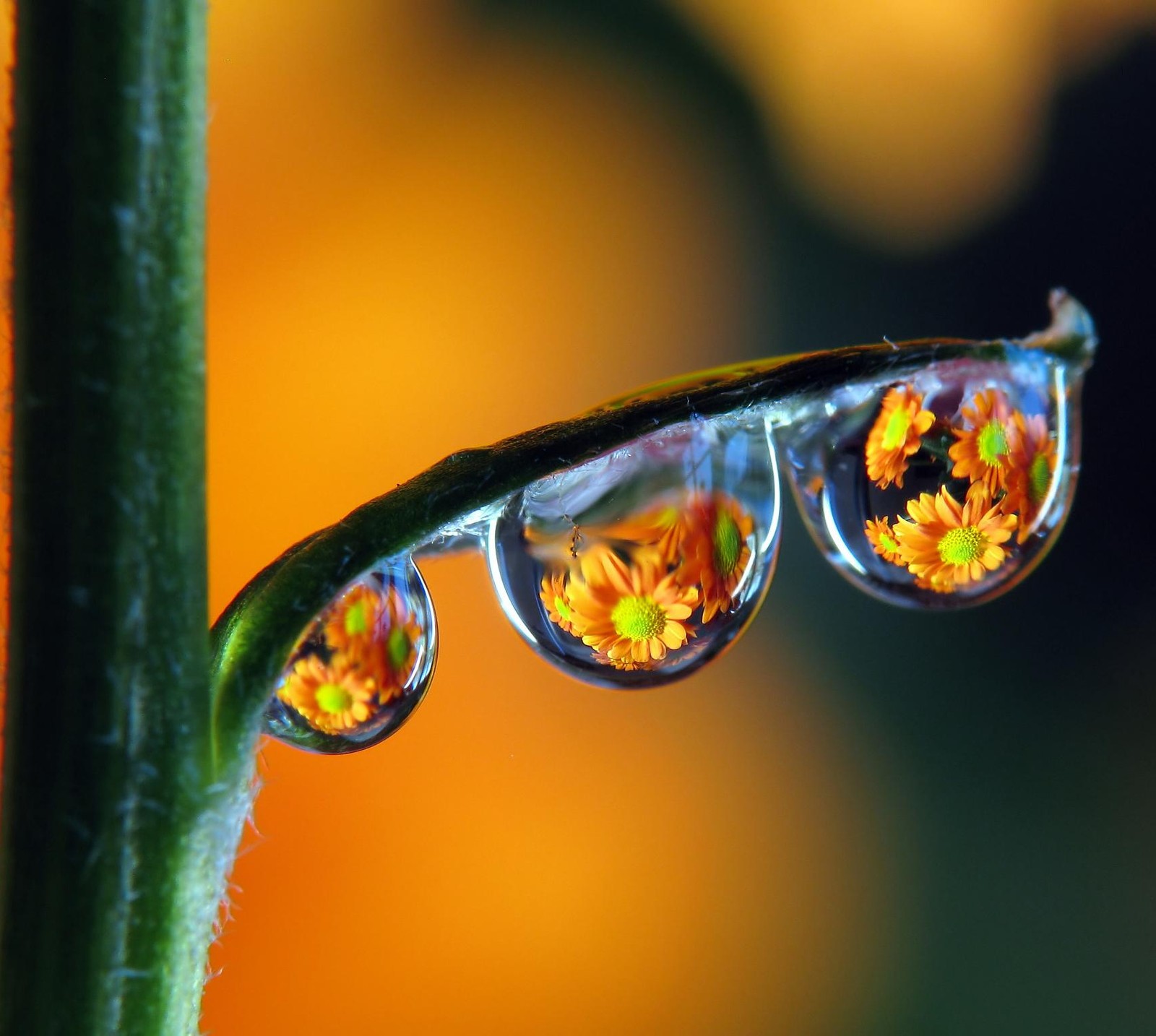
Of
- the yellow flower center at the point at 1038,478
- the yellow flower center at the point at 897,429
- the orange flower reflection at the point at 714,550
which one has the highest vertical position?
the yellow flower center at the point at 897,429

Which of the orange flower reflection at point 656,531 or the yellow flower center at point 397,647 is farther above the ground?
the orange flower reflection at point 656,531

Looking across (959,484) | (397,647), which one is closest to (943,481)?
(959,484)

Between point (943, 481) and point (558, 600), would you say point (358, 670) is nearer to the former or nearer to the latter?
point (558, 600)

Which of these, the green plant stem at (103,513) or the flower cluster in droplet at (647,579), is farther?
the flower cluster in droplet at (647,579)

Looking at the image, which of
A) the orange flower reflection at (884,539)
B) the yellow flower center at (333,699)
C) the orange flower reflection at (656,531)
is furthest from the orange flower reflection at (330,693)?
the orange flower reflection at (884,539)

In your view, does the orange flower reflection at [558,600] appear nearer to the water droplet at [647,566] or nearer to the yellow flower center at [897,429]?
the water droplet at [647,566]
